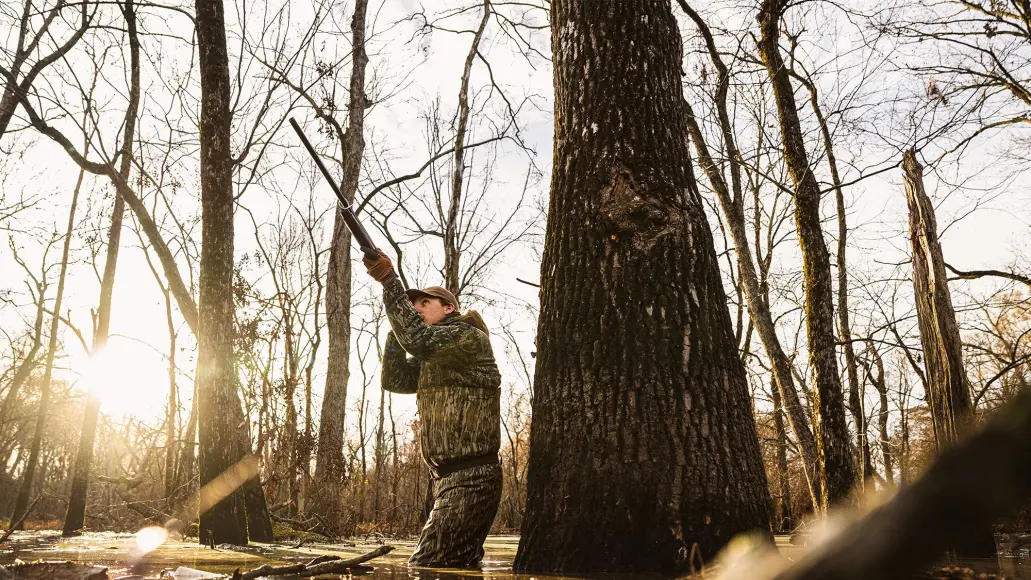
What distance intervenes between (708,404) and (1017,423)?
9.06ft

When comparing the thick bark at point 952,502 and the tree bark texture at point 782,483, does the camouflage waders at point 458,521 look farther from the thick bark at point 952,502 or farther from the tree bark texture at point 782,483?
the tree bark texture at point 782,483

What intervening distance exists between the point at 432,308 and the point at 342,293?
9.03m

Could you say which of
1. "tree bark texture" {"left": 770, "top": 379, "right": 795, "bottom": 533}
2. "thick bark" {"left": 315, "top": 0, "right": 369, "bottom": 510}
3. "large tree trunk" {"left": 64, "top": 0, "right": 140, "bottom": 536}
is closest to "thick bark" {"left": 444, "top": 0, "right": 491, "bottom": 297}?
"thick bark" {"left": 315, "top": 0, "right": 369, "bottom": 510}

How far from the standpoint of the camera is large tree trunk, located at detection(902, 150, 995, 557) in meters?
5.32

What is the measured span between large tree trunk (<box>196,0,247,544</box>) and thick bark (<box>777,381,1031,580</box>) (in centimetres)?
714

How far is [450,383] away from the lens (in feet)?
13.4

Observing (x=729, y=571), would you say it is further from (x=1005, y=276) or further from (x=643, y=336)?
(x=1005, y=276)

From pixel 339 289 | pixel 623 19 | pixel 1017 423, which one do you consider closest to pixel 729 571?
→ pixel 1017 423

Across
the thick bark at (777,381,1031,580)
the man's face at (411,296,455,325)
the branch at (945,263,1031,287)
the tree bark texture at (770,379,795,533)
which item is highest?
the branch at (945,263,1031,287)

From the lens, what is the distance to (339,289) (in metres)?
13.1

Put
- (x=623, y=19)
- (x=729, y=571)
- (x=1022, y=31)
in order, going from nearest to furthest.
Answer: (x=729, y=571)
(x=623, y=19)
(x=1022, y=31)

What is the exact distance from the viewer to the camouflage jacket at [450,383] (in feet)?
12.8

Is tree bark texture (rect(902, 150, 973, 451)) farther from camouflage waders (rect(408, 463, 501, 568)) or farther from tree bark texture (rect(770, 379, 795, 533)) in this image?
tree bark texture (rect(770, 379, 795, 533))

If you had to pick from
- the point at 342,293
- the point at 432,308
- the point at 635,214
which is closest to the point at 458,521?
the point at 432,308
